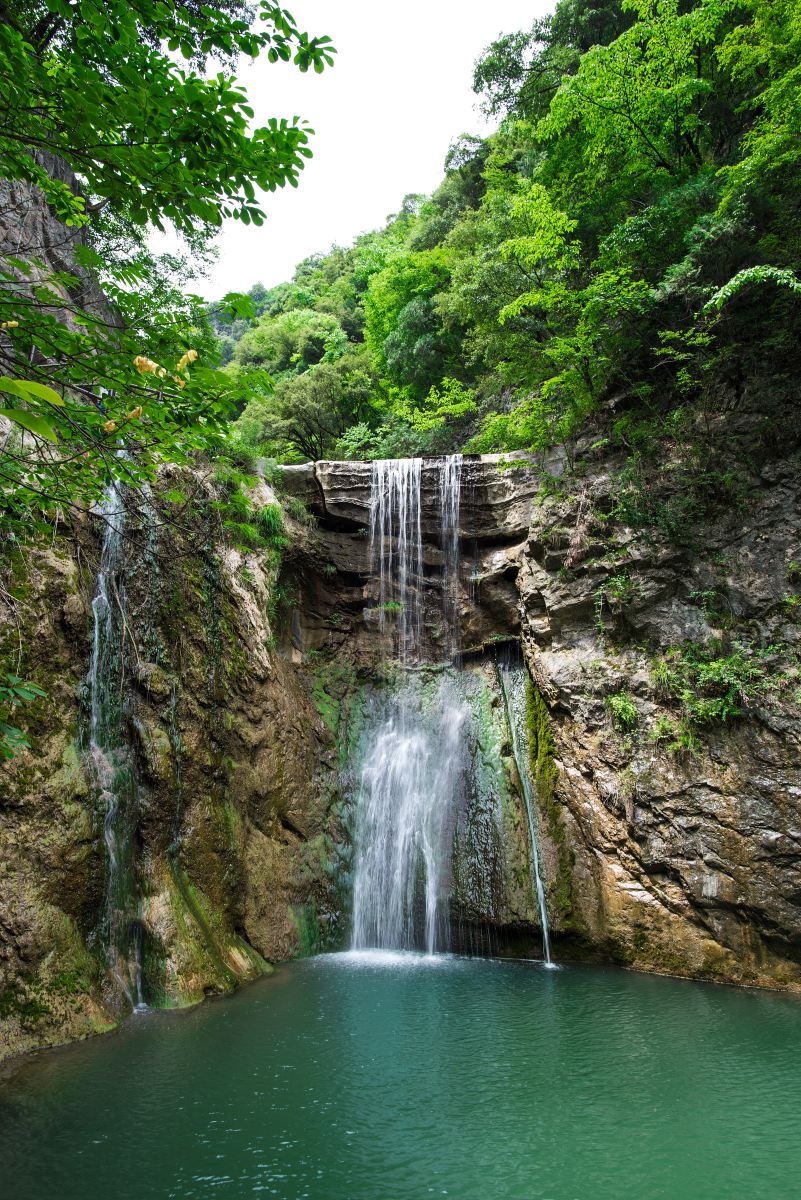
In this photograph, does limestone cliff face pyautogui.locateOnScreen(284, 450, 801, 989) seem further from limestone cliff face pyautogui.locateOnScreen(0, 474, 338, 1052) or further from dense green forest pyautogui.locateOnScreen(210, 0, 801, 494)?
limestone cliff face pyautogui.locateOnScreen(0, 474, 338, 1052)

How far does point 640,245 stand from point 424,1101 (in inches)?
434

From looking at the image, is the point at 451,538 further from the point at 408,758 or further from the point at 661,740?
the point at 661,740

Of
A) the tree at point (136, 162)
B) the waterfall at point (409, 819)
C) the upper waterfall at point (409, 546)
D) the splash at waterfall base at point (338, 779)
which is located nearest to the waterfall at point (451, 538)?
the upper waterfall at point (409, 546)

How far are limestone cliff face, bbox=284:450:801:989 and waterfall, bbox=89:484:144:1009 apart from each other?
5113 mm

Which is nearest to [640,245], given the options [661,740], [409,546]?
[409,546]

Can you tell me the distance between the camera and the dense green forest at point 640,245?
8953 millimetres

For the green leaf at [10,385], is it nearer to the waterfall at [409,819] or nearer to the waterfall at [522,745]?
the waterfall at [522,745]

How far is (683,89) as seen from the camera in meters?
9.93

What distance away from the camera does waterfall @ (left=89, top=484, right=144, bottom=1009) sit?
675 cm

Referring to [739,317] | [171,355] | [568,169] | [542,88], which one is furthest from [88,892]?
[542,88]

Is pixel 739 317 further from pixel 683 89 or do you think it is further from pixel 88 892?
pixel 88 892

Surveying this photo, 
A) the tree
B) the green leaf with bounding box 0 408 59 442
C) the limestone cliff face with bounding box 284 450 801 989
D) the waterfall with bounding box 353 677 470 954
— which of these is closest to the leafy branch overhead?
the tree

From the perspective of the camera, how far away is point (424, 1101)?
16.2ft

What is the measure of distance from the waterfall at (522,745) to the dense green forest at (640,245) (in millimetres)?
3611
